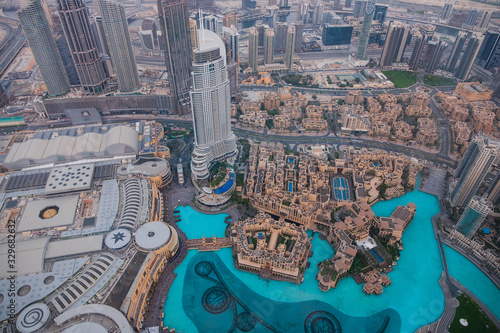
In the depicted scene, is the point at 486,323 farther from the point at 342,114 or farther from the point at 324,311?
the point at 342,114

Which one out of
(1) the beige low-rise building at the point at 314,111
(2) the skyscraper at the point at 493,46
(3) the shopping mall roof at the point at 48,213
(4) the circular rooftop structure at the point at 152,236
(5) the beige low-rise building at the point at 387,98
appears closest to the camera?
(4) the circular rooftop structure at the point at 152,236

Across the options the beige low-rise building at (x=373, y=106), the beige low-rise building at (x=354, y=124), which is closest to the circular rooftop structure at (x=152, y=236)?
the beige low-rise building at (x=354, y=124)

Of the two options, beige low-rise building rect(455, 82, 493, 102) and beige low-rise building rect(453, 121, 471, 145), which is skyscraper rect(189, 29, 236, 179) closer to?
beige low-rise building rect(453, 121, 471, 145)

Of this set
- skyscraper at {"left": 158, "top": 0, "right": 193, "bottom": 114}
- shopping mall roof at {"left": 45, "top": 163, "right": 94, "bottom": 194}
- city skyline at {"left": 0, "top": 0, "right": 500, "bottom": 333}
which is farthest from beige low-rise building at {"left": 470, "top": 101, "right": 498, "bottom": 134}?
shopping mall roof at {"left": 45, "top": 163, "right": 94, "bottom": 194}

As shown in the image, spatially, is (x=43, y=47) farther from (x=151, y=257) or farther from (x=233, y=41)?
(x=151, y=257)

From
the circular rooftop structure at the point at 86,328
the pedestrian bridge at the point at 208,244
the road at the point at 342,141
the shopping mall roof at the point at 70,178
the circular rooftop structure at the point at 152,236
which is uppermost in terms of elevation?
the shopping mall roof at the point at 70,178

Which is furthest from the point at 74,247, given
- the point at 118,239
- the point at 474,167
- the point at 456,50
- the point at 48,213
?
the point at 456,50

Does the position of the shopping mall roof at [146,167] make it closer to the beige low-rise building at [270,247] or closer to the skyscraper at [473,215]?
the beige low-rise building at [270,247]
